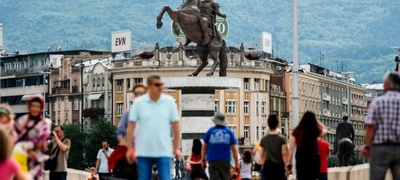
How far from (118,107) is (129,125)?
148m

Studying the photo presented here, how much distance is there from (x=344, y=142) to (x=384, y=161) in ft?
69.4

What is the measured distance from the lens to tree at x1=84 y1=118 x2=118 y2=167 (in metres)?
153

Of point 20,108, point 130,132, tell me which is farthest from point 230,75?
point 130,132

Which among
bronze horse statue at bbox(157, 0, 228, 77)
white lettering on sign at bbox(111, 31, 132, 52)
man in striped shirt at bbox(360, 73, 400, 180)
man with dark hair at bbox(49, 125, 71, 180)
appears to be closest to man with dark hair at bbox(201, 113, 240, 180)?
man with dark hair at bbox(49, 125, 71, 180)

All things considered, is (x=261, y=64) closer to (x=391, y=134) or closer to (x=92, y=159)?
(x=92, y=159)

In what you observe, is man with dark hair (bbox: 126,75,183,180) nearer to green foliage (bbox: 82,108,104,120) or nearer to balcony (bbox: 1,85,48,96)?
green foliage (bbox: 82,108,104,120)

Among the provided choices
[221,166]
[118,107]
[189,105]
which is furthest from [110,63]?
[221,166]

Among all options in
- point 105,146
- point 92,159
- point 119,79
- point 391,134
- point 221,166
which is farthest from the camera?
point 119,79

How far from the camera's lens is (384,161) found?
23.0 meters

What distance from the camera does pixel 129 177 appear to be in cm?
2897

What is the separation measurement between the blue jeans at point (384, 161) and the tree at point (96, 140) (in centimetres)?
12968

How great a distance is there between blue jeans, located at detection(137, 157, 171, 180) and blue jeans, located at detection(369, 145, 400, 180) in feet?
9.59

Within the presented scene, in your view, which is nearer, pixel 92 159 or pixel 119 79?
pixel 92 159

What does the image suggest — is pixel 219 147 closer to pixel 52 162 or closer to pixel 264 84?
pixel 52 162
